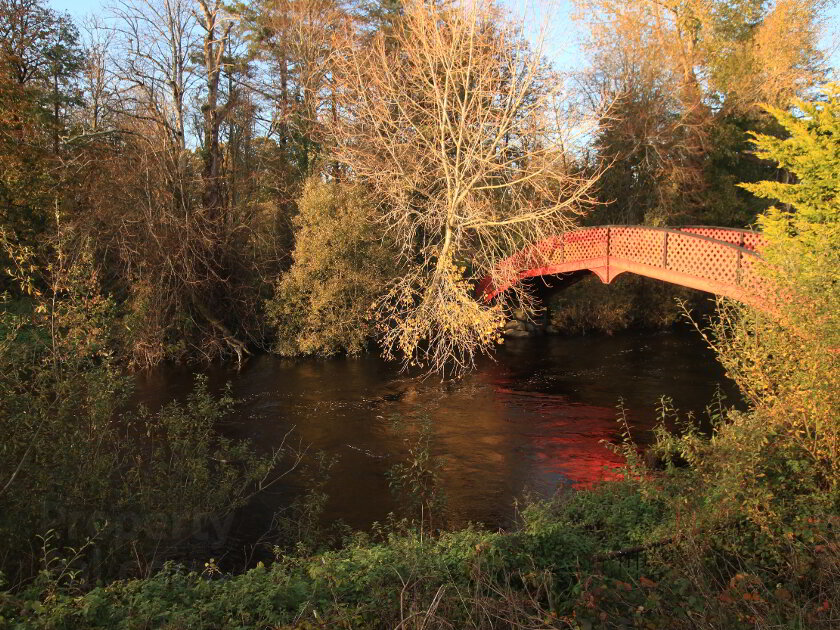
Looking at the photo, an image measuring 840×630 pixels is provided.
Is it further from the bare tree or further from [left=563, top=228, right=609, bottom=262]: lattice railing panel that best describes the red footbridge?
the bare tree

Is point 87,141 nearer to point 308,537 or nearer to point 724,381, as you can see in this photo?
point 308,537

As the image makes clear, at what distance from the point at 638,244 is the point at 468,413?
6988 mm

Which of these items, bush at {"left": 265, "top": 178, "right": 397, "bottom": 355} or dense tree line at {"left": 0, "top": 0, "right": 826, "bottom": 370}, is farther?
bush at {"left": 265, "top": 178, "right": 397, "bottom": 355}

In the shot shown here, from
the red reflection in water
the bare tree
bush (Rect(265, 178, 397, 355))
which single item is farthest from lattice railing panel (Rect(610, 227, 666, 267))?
bush (Rect(265, 178, 397, 355))

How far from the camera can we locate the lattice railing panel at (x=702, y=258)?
14633 mm

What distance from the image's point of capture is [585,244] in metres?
18.5

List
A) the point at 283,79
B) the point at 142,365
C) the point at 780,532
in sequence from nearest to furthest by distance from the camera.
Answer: the point at 780,532 < the point at 142,365 < the point at 283,79

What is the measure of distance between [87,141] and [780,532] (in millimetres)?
19337

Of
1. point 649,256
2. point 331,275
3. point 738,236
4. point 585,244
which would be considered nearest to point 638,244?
point 649,256

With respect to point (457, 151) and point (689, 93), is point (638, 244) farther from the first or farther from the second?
point (689, 93)

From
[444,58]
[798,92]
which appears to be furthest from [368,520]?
[798,92]

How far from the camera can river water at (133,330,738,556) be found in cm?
959

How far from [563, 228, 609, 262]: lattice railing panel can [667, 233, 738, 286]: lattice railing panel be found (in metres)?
2.22

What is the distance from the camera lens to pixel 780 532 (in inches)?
237
